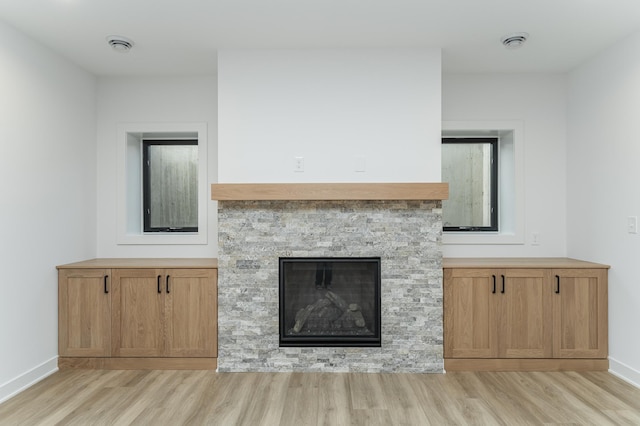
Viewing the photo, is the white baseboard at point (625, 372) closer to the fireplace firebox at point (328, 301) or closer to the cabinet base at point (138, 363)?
the fireplace firebox at point (328, 301)

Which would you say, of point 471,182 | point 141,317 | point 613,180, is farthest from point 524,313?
point 141,317

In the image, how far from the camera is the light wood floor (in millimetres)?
2674

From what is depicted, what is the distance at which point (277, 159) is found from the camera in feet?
11.6

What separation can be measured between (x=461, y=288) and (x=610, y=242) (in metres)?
1.28

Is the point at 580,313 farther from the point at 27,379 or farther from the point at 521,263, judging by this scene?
the point at 27,379

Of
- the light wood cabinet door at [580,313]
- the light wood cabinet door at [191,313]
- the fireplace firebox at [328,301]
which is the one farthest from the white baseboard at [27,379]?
the light wood cabinet door at [580,313]

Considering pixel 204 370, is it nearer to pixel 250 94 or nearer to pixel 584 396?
pixel 250 94

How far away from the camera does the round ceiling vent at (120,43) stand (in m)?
3.28

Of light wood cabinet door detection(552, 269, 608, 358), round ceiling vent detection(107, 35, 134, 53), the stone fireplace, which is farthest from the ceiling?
light wood cabinet door detection(552, 269, 608, 358)

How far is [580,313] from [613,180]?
1.13m

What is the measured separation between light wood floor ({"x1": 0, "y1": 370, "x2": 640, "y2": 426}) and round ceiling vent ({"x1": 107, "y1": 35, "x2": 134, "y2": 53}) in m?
2.67

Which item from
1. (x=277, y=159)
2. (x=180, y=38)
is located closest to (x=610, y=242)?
(x=277, y=159)

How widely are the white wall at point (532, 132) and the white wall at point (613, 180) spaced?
0.60ft

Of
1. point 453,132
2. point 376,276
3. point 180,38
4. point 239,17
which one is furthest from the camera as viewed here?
point 453,132
